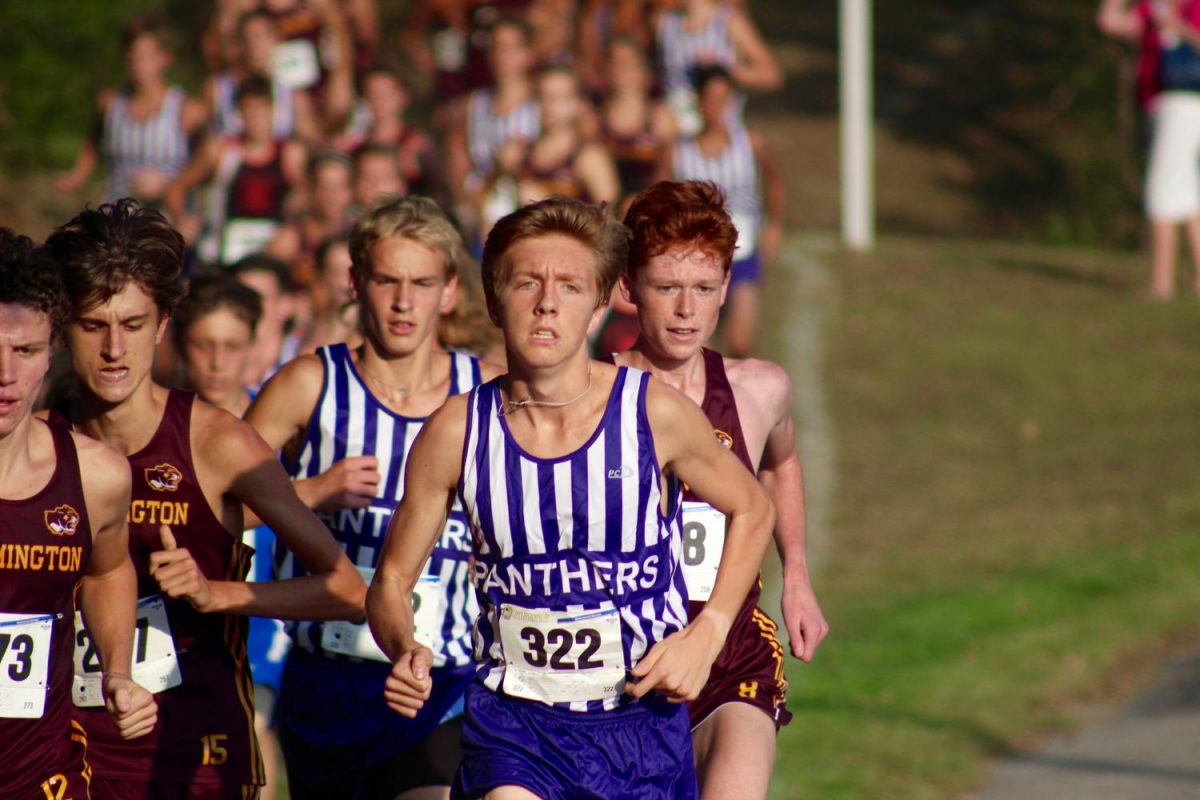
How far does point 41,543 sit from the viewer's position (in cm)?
389

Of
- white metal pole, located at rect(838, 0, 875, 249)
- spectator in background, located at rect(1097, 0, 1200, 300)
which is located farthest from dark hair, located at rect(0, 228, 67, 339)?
white metal pole, located at rect(838, 0, 875, 249)

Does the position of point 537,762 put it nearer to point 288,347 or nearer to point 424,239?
point 424,239

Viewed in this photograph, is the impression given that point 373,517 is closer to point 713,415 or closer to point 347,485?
point 347,485

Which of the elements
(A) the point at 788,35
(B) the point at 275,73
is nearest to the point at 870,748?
(B) the point at 275,73

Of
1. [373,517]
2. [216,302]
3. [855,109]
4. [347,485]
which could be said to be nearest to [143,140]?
[855,109]

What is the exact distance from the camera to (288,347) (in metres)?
8.79

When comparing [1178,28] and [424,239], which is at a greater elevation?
[1178,28]

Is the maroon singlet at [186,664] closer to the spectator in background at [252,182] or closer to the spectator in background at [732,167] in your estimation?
the spectator in background at [252,182]

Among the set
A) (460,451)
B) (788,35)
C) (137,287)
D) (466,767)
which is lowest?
(466,767)

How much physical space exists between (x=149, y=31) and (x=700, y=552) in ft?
29.8

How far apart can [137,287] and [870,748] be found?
4.72 meters

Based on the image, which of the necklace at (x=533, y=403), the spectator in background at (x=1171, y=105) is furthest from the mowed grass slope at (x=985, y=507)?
the necklace at (x=533, y=403)

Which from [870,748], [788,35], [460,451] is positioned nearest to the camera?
[460,451]

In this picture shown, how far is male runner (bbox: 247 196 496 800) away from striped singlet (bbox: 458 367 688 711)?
95 cm
